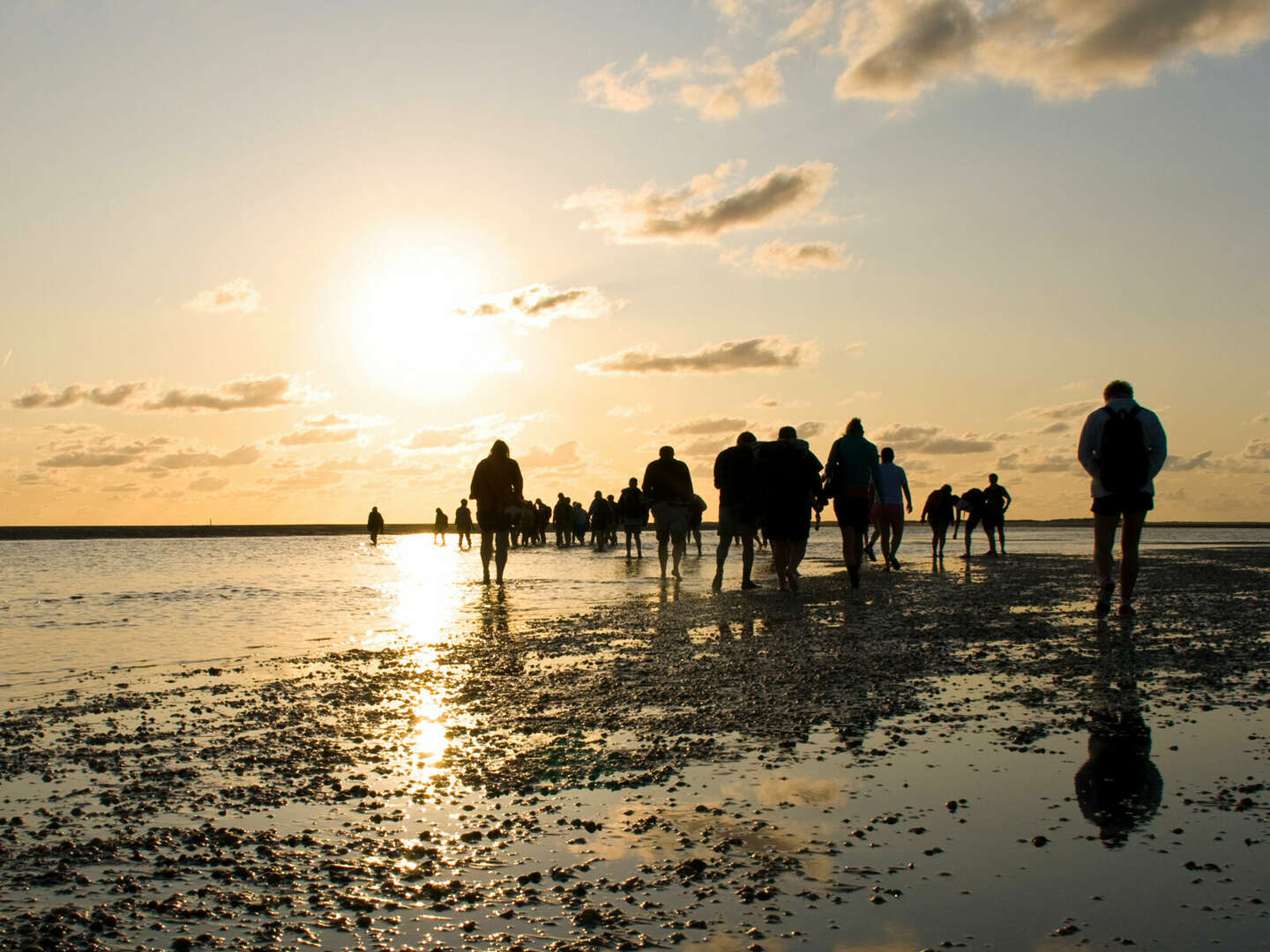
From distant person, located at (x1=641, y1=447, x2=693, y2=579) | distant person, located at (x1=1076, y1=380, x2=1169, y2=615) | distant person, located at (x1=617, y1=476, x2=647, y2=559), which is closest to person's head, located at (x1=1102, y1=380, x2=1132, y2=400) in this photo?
distant person, located at (x1=1076, y1=380, x2=1169, y2=615)

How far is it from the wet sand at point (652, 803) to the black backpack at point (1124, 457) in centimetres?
282

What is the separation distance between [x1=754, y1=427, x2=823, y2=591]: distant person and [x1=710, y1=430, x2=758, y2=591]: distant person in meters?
0.21

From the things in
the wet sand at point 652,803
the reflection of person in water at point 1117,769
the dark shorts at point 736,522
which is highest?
the dark shorts at point 736,522

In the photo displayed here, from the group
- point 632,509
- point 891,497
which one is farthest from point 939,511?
point 632,509

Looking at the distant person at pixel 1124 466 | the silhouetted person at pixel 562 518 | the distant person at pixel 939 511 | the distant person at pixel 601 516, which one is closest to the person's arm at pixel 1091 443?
the distant person at pixel 1124 466

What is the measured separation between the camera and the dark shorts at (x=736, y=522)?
15867mm

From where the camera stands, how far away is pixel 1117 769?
15.8ft

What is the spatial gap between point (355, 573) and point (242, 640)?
14.3 m

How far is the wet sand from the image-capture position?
3131mm

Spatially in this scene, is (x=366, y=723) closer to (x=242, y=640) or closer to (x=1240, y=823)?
(x=1240, y=823)

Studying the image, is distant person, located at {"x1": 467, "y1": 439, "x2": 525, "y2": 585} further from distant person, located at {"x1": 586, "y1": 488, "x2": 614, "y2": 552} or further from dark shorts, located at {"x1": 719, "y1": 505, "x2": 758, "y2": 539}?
distant person, located at {"x1": 586, "y1": 488, "x2": 614, "y2": 552}

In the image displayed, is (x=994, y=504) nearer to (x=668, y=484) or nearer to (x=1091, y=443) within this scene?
(x=668, y=484)

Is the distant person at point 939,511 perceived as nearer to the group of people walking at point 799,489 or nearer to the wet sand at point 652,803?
the group of people walking at point 799,489

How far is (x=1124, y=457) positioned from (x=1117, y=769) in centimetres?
719
